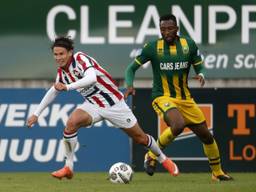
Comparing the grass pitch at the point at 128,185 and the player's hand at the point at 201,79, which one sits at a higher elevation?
the player's hand at the point at 201,79

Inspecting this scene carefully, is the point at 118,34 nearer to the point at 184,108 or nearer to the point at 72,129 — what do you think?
the point at 184,108

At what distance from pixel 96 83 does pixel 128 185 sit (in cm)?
145

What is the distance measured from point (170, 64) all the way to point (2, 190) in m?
3.18

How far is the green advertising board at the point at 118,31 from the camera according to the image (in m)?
17.4

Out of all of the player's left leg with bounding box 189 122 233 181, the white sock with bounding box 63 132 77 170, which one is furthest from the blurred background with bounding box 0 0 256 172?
the white sock with bounding box 63 132 77 170

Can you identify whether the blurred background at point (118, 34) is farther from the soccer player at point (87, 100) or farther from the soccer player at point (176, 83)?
the soccer player at point (87, 100)

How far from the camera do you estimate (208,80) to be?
17.5m

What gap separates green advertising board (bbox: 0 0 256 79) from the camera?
57.2 feet

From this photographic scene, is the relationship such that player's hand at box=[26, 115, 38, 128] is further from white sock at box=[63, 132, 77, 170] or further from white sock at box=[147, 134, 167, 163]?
white sock at box=[147, 134, 167, 163]

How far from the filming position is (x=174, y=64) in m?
13.6

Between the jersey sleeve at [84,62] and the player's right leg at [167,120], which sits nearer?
the jersey sleeve at [84,62]

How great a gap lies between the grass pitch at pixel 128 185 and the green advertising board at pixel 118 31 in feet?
8.80

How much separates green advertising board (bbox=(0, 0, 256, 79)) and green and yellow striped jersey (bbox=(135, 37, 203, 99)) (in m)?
3.74

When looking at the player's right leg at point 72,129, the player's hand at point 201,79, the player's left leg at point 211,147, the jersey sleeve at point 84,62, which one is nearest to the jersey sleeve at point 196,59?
the player's hand at point 201,79
